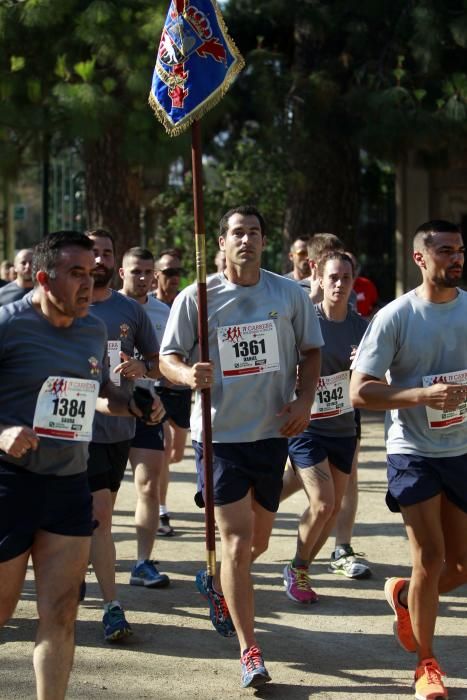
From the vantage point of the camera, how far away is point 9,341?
4.59 metres

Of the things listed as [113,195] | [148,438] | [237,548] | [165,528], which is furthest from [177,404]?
[113,195]

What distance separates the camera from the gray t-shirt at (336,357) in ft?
23.8

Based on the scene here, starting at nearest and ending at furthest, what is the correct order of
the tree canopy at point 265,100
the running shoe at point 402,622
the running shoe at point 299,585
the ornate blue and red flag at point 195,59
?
the running shoe at point 402,622
the ornate blue and red flag at point 195,59
the running shoe at point 299,585
the tree canopy at point 265,100

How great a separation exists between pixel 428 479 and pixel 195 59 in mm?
2401

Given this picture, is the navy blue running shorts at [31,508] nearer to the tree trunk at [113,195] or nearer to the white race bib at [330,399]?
the white race bib at [330,399]

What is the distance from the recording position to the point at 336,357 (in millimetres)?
7316

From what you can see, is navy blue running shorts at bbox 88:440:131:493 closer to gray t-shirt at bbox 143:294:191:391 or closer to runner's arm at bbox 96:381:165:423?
runner's arm at bbox 96:381:165:423

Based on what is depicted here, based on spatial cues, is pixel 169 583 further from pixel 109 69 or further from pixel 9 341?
pixel 109 69

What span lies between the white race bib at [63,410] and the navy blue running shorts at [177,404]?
4385 millimetres

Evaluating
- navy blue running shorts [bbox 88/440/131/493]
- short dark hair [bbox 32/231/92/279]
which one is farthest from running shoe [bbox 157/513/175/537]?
short dark hair [bbox 32/231/92/279]

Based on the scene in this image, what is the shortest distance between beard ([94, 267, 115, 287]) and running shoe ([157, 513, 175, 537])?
2500 mm

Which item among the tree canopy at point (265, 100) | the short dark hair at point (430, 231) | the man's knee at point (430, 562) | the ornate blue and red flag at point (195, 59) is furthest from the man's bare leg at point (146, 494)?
the tree canopy at point (265, 100)

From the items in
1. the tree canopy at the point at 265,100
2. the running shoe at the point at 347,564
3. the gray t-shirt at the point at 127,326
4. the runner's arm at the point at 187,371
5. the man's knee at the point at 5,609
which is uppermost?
the tree canopy at the point at 265,100

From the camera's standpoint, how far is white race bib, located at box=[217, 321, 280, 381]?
5.77 meters
